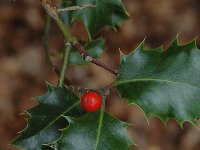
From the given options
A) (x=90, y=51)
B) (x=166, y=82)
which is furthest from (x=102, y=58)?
(x=166, y=82)

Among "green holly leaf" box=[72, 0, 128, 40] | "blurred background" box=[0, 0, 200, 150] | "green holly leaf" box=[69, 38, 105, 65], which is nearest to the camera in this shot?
"green holly leaf" box=[72, 0, 128, 40]

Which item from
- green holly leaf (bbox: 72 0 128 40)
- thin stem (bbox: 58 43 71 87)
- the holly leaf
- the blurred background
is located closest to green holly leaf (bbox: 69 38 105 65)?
green holly leaf (bbox: 72 0 128 40)

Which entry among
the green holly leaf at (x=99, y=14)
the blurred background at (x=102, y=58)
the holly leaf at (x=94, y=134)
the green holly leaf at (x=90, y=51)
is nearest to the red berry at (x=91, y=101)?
the holly leaf at (x=94, y=134)

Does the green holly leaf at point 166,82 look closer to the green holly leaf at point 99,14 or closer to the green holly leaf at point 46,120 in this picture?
the green holly leaf at point 46,120

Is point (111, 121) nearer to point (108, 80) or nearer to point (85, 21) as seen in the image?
point (85, 21)

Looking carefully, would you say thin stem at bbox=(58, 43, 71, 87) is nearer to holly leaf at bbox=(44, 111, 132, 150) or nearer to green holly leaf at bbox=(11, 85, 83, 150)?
green holly leaf at bbox=(11, 85, 83, 150)

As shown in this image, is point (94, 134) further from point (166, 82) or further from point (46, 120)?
point (166, 82)

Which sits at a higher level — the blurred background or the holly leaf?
the holly leaf
